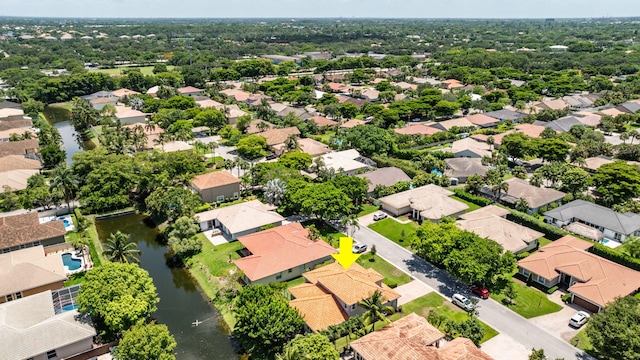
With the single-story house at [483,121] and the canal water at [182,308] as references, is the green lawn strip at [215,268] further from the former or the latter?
the single-story house at [483,121]

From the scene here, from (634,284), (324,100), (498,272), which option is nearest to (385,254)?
(498,272)

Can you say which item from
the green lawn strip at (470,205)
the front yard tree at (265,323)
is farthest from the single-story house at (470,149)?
the front yard tree at (265,323)

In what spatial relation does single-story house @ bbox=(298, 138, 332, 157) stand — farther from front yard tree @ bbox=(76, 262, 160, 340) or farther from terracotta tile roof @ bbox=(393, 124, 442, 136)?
front yard tree @ bbox=(76, 262, 160, 340)

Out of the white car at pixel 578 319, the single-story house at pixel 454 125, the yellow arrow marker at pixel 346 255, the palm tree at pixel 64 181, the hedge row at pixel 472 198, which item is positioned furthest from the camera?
the single-story house at pixel 454 125

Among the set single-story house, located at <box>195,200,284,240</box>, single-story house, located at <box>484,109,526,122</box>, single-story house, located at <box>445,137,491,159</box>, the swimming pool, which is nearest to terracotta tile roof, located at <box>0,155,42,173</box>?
the swimming pool

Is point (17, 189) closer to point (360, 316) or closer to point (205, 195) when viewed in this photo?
point (205, 195)

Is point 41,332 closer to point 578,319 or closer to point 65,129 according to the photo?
point 578,319
